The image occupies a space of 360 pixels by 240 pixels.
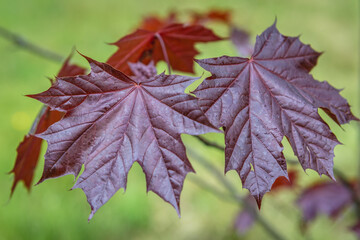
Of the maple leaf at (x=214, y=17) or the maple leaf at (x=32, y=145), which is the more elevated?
the maple leaf at (x=214, y=17)

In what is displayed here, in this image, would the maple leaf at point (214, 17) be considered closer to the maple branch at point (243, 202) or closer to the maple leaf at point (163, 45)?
the maple branch at point (243, 202)

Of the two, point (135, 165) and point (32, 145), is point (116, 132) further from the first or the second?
point (135, 165)

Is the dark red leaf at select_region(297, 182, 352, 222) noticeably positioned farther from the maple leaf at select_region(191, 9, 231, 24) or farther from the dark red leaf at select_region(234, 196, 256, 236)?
the maple leaf at select_region(191, 9, 231, 24)

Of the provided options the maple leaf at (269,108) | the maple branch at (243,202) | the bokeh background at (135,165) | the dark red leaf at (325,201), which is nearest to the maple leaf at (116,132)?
the maple leaf at (269,108)

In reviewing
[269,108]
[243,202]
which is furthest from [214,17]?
[269,108]

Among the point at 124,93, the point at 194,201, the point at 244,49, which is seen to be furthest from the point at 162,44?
the point at 194,201

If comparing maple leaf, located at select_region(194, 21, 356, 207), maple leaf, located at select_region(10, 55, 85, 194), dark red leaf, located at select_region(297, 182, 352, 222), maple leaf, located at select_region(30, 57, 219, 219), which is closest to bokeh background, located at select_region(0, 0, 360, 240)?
dark red leaf, located at select_region(297, 182, 352, 222)
